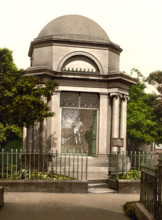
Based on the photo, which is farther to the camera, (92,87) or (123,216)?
(92,87)

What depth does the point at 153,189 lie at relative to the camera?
24.1 ft

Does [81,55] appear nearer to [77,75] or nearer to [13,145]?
[77,75]

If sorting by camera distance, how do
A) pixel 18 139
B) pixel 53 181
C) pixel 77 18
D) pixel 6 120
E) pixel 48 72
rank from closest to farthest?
1. pixel 53 181
2. pixel 6 120
3. pixel 48 72
4. pixel 77 18
5. pixel 18 139

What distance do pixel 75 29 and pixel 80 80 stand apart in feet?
10.6

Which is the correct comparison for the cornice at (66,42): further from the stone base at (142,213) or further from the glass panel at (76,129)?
the stone base at (142,213)

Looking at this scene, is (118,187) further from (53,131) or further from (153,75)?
(153,75)

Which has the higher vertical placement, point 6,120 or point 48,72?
point 48,72

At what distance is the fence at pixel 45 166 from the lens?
13383 millimetres

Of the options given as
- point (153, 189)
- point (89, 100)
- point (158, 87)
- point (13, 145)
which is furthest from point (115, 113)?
point (158, 87)

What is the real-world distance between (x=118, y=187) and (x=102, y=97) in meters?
6.18

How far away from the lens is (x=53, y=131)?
1786 centimetres

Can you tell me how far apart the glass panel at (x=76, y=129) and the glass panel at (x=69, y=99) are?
10.4ft

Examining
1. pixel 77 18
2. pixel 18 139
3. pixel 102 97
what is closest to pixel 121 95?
pixel 102 97

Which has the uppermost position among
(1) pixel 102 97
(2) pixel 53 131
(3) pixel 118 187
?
(1) pixel 102 97
